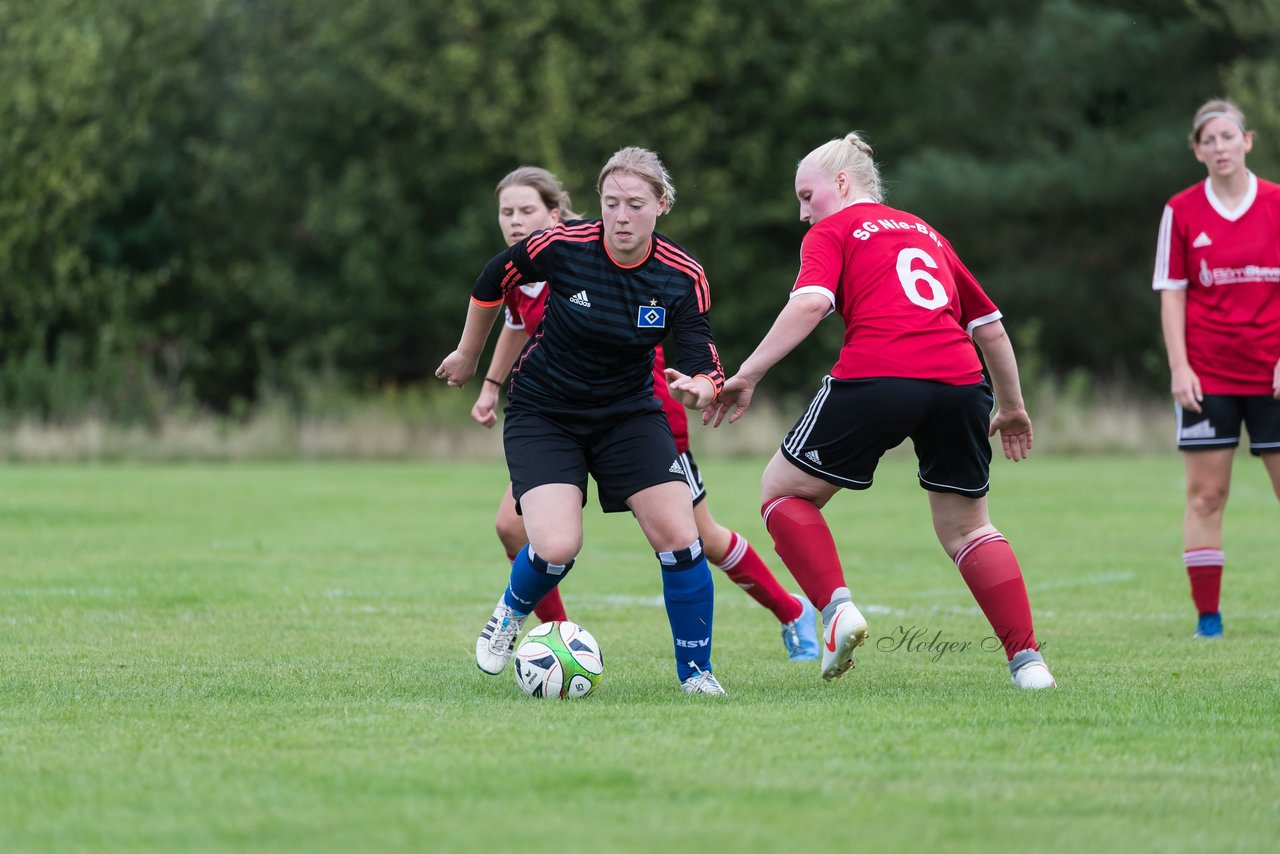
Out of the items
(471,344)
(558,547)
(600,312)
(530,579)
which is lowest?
(530,579)

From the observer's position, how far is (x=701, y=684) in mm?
5676

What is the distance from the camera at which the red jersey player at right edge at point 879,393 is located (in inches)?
219

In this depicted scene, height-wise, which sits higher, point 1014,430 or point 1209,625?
point 1014,430

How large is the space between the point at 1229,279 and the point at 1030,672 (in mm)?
2621

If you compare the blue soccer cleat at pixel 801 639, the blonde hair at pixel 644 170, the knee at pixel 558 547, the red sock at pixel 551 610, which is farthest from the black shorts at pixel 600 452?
the blue soccer cleat at pixel 801 639

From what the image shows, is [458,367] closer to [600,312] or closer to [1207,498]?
[600,312]

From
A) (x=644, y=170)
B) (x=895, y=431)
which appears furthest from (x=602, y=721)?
(x=644, y=170)

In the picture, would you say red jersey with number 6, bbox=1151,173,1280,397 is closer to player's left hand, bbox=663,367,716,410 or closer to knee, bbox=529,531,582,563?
player's left hand, bbox=663,367,716,410

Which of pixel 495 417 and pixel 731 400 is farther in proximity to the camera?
pixel 495 417

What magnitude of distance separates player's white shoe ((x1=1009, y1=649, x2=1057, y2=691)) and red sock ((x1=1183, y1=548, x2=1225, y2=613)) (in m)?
2.09

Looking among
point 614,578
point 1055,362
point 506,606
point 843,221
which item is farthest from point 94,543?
point 1055,362

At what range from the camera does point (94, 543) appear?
11.7 m

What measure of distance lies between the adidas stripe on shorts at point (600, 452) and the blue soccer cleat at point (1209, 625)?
2846mm

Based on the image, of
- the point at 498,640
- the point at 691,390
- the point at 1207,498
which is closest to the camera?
the point at 691,390
